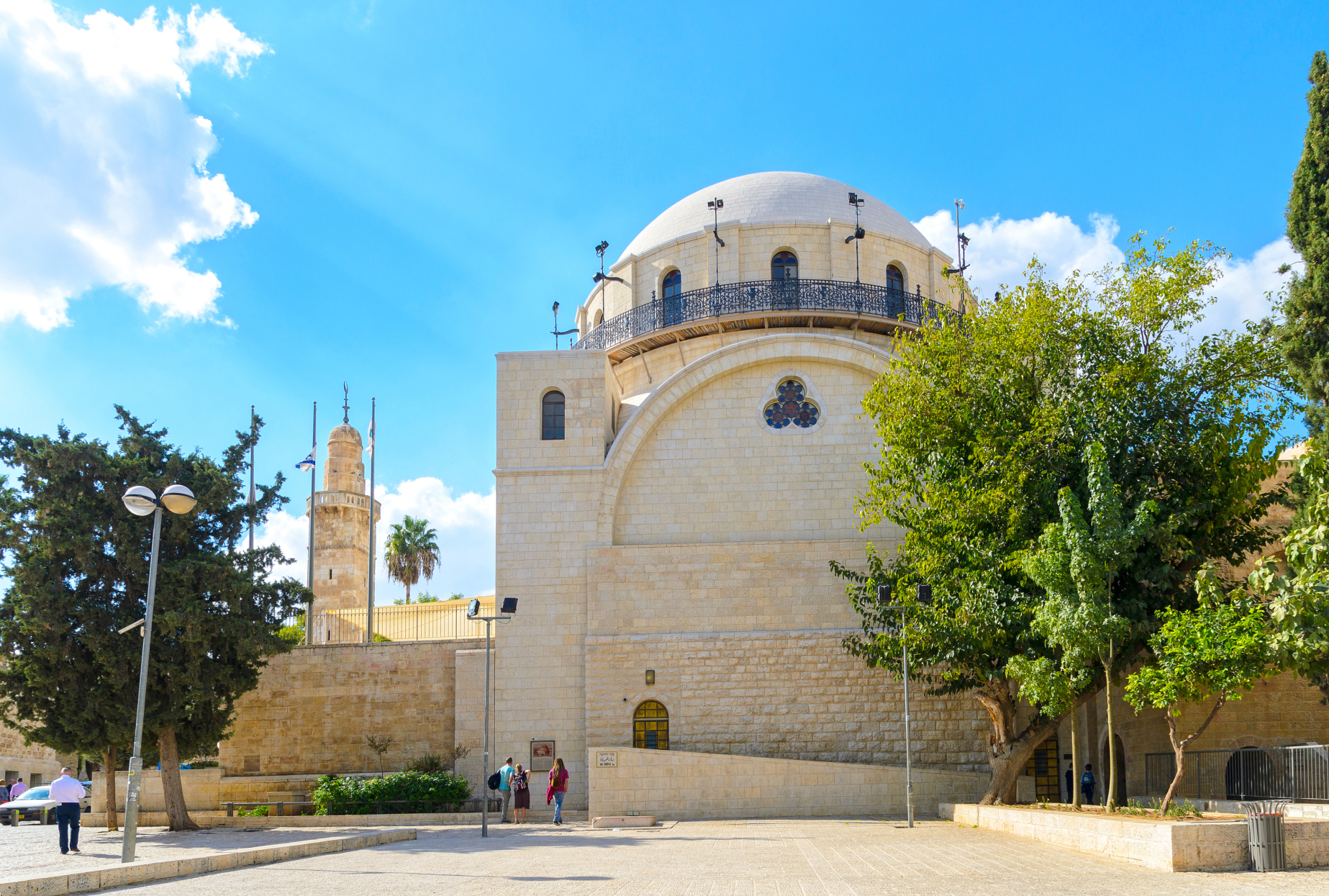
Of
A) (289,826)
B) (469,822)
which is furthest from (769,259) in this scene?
(289,826)

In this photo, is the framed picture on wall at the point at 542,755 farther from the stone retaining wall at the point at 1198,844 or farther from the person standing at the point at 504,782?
the stone retaining wall at the point at 1198,844

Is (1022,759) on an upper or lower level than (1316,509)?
lower

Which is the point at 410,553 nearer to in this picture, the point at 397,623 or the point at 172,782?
the point at 397,623

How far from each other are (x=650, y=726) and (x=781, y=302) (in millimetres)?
10002

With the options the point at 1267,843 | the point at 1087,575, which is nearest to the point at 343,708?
the point at 1087,575

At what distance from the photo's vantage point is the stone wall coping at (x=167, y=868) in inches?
332

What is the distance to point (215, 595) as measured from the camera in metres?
17.5

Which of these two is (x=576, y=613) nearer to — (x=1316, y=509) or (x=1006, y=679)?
(x=1006, y=679)

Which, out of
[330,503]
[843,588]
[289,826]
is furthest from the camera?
[330,503]

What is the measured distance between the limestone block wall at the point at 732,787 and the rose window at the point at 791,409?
686 cm

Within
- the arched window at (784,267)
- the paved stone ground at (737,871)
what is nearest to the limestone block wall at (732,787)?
the paved stone ground at (737,871)

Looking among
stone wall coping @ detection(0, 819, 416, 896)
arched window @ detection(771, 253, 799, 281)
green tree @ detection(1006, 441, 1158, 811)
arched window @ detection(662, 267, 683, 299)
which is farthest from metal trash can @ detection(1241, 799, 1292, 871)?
arched window @ detection(662, 267, 683, 299)

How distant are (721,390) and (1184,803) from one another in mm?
11666

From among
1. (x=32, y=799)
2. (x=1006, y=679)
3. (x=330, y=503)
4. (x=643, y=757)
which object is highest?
(x=330, y=503)
